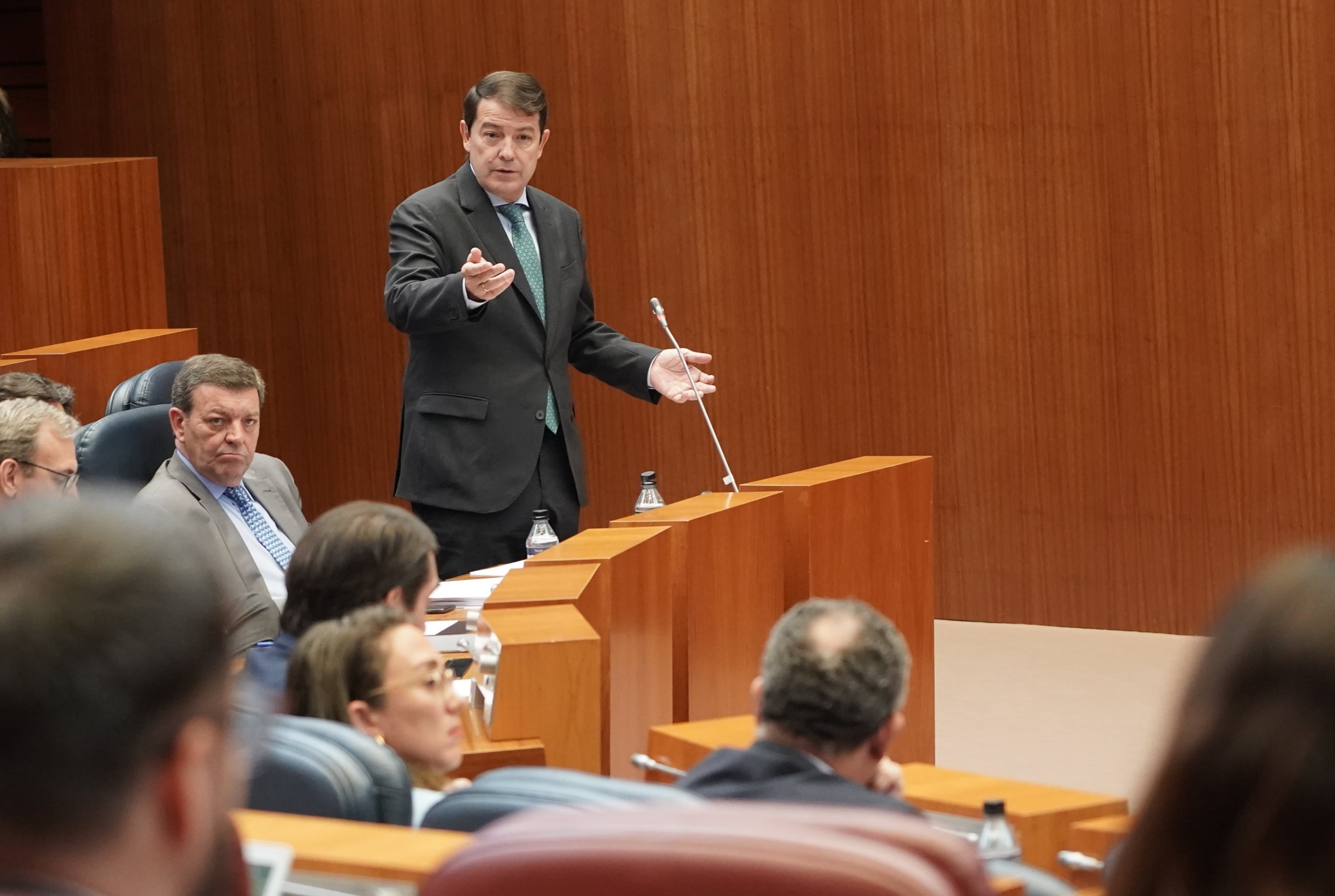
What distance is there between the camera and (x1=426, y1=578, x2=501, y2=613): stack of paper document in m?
3.32

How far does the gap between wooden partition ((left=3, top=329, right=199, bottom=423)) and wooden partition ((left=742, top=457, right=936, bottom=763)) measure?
215cm

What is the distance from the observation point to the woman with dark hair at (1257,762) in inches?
31.6

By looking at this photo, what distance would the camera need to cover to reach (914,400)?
5668mm

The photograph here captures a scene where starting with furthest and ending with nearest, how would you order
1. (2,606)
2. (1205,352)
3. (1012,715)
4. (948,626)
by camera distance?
(948,626)
(1205,352)
(1012,715)
(2,606)

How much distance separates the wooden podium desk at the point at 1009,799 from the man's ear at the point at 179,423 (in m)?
1.45

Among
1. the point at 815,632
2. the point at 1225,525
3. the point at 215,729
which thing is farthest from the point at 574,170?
the point at 215,729

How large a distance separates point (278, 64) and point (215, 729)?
615 centimetres

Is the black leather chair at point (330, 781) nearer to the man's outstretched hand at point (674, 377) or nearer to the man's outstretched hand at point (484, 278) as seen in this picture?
the man's outstretched hand at point (484, 278)

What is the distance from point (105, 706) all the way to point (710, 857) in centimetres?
29

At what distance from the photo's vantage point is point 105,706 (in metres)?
0.71

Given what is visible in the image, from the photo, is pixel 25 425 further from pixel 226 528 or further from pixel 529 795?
pixel 529 795

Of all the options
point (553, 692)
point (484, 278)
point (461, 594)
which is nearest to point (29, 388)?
point (484, 278)

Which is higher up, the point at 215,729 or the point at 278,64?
the point at 278,64

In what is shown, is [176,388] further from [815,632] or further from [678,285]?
[678,285]
